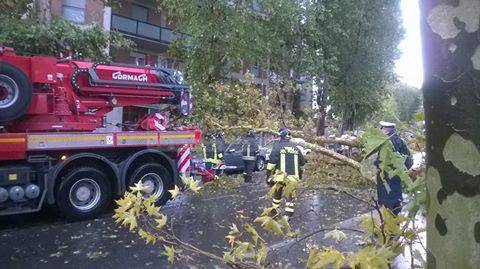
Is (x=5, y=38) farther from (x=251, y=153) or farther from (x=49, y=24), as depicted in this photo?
(x=251, y=153)

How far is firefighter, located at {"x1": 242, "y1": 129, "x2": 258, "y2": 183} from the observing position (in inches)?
599

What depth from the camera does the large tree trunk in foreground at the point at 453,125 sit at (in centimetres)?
111

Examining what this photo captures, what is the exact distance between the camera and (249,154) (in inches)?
642

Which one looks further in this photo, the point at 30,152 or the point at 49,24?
the point at 49,24

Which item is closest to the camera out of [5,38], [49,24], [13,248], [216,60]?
[13,248]

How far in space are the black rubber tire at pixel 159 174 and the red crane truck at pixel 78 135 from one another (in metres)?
0.02

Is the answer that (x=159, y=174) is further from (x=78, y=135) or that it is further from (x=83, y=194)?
(x=78, y=135)

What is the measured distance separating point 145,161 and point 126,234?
2606 mm

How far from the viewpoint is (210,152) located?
1543 cm

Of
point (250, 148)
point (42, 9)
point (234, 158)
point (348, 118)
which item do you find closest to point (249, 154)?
point (250, 148)

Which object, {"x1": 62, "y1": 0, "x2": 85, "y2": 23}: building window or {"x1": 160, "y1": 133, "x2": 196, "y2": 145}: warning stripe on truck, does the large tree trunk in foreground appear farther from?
{"x1": 62, "y1": 0, "x2": 85, "y2": 23}: building window

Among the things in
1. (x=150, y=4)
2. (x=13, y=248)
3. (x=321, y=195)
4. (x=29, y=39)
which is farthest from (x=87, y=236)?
(x=150, y=4)

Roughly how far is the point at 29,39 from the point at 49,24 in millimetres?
797

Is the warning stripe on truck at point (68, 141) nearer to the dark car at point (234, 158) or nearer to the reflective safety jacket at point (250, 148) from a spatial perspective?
the reflective safety jacket at point (250, 148)
